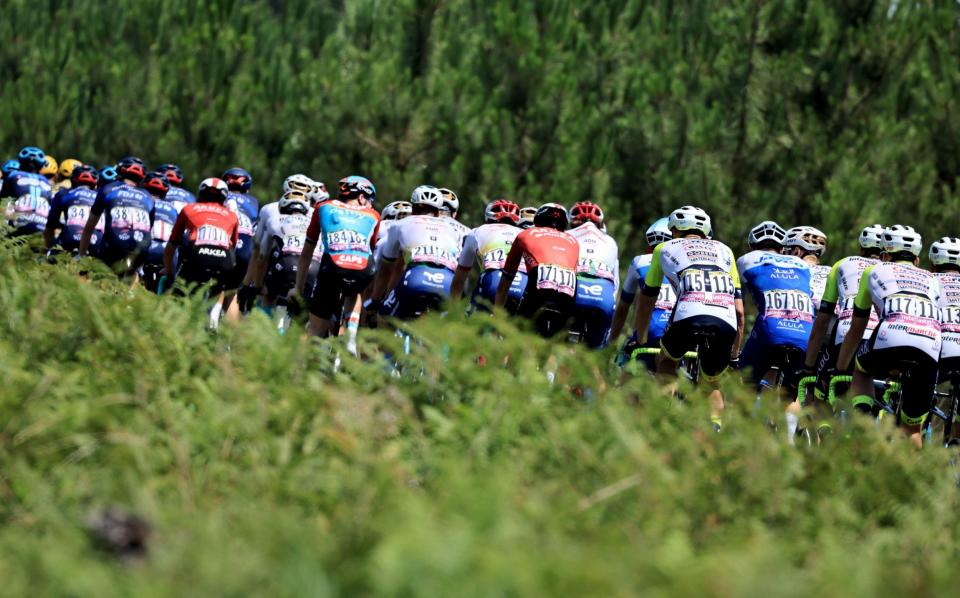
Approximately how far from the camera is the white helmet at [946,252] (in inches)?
470

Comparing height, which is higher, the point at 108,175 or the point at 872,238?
the point at 872,238

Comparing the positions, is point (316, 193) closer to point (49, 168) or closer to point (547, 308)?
point (547, 308)

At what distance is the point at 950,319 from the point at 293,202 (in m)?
6.92

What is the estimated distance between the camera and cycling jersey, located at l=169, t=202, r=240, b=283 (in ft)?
46.5

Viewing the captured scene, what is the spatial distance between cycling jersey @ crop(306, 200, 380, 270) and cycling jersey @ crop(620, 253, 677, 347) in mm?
2446

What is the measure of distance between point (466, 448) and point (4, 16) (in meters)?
20.8

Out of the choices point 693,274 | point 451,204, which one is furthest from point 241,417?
point 451,204

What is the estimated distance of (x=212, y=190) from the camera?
47.3 ft

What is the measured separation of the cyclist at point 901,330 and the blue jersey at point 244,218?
26.1 feet

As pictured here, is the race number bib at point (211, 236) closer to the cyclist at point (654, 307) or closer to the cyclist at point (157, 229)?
the cyclist at point (157, 229)

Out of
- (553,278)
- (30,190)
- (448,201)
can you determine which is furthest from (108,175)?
(553,278)

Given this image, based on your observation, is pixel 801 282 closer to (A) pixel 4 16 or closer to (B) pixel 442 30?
(B) pixel 442 30

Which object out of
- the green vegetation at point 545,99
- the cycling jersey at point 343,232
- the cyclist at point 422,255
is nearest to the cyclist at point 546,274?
the cyclist at point 422,255

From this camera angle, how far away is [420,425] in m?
5.59
